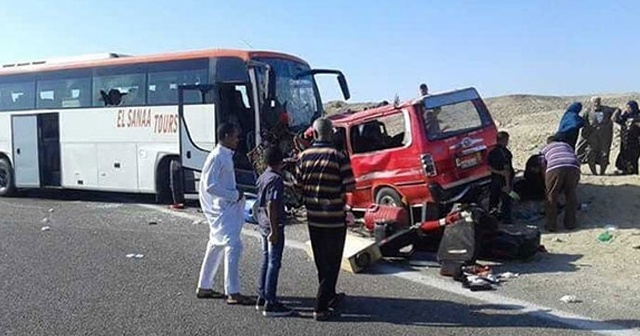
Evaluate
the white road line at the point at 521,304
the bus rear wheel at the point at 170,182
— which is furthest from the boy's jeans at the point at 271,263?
the bus rear wheel at the point at 170,182

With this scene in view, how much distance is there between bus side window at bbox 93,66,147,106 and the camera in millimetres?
15930

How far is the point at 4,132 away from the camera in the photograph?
61.7 feet

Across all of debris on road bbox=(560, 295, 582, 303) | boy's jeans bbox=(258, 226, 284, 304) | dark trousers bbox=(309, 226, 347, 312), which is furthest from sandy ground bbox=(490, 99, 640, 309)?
boy's jeans bbox=(258, 226, 284, 304)

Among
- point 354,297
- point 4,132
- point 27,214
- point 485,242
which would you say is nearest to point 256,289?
point 354,297

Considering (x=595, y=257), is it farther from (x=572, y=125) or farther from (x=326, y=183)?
(x=572, y=125)

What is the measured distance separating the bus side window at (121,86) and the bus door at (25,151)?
2.40 metres

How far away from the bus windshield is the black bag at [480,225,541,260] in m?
A: 6.49

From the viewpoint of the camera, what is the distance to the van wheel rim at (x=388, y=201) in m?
11.2

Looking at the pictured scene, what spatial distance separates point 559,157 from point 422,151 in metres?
2.07

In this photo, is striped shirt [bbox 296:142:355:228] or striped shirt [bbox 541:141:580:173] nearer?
striped shirt [bbox 296:142:355:228]

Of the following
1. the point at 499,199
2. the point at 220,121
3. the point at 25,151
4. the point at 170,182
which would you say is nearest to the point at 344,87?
the point at 220,121

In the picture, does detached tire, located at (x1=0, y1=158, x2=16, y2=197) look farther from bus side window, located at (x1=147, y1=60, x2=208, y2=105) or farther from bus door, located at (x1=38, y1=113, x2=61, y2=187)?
bus side window, located at (x1=147, y1=60, x2=208, y2=105)

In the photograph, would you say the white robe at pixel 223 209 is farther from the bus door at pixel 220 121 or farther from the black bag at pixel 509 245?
the bus door at pixel 220 121

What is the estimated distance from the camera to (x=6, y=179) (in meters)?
19.1
